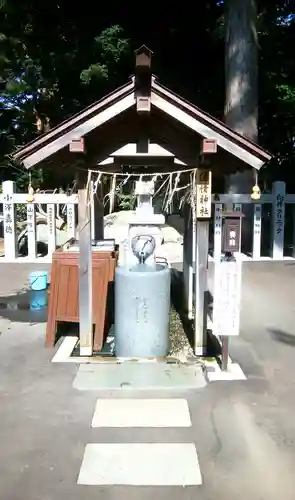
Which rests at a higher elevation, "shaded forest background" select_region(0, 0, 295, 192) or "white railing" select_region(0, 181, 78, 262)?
"shaded forest background" select_region(0, 0, 295, 192)

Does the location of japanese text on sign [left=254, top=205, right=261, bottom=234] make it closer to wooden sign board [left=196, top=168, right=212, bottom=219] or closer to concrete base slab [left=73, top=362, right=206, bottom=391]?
wooden sign board [left=196, top=168, right=212, bottom=219]

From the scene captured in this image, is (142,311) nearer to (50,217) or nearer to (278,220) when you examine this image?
(50,217)

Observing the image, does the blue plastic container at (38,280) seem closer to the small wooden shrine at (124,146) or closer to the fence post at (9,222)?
the small wooden shrine at (124,146)

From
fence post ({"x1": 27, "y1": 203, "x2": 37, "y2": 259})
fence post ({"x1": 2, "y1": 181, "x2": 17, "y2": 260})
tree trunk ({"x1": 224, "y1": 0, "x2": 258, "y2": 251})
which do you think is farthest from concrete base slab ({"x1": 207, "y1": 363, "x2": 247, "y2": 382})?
fence post ({"x1": 2, "y1": 181, "x2": 17, "y2": 260})

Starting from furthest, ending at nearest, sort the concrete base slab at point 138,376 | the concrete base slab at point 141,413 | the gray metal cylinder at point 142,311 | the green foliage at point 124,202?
1. the green foliage at point 124,202
2. the gray metal cylinder at point 142,311
3. the concrete base slab at point 138,376
4. the concrete base slab at point 141,413

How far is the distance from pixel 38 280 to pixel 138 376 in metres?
4.04

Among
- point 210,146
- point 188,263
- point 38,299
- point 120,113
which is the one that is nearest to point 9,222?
point 38,299

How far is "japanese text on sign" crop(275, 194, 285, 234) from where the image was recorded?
15430mm

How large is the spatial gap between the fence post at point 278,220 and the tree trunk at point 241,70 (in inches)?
41.7

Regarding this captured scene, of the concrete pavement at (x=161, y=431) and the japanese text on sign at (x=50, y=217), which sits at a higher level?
the japanese text on sign at (x=50, y=217)

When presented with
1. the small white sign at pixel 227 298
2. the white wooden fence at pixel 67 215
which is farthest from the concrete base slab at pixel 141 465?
the white wooden fence at pixel 67 215

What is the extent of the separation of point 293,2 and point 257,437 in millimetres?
17775

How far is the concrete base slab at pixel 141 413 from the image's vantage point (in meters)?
4.53

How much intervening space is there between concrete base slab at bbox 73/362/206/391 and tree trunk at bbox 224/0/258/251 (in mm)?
10804
